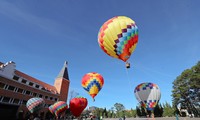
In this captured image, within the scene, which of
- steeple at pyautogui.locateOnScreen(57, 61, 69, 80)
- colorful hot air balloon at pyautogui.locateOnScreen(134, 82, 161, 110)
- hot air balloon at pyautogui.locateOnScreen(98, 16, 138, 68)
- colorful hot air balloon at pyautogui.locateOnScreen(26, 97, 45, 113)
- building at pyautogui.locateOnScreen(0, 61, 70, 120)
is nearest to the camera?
hot air balloon at pyautogui.locateOnScreen(98, 16, 138, 68)

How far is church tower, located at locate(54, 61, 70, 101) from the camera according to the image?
53.6 metres

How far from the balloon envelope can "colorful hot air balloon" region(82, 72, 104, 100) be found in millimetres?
8282

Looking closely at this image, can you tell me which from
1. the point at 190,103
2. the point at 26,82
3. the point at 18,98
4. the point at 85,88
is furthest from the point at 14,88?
the point at 190,103

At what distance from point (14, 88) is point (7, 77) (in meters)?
3.34

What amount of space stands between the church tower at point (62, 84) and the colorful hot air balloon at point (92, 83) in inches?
1458

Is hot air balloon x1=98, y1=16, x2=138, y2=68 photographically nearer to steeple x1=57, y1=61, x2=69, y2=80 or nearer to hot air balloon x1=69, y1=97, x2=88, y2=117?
hot air balloon x1=69, y1=97, x2=88, y2=117

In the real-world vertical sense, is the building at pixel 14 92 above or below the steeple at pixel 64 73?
below

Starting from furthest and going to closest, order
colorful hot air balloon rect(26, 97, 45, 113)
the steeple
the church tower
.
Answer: the steeple < the church tower < colorful hot air balloon rect(26, 97, 45, 113)

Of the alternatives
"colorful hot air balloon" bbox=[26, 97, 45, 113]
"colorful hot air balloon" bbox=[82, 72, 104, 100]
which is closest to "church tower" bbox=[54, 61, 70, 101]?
"colorful hot air balloon" bbox=[26, 97, 45, 113]

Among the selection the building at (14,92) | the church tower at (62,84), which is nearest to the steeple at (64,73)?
the church tower at (62,84)

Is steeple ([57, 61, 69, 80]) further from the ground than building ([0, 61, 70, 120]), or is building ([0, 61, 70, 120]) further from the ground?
steeple ([57, 61, 69, 80])

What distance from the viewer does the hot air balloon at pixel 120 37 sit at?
10242 mm

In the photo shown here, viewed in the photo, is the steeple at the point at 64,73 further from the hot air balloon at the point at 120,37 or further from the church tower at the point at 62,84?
the hot air balloon at the point at 120,37

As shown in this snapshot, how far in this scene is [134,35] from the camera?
1054 centimetres
